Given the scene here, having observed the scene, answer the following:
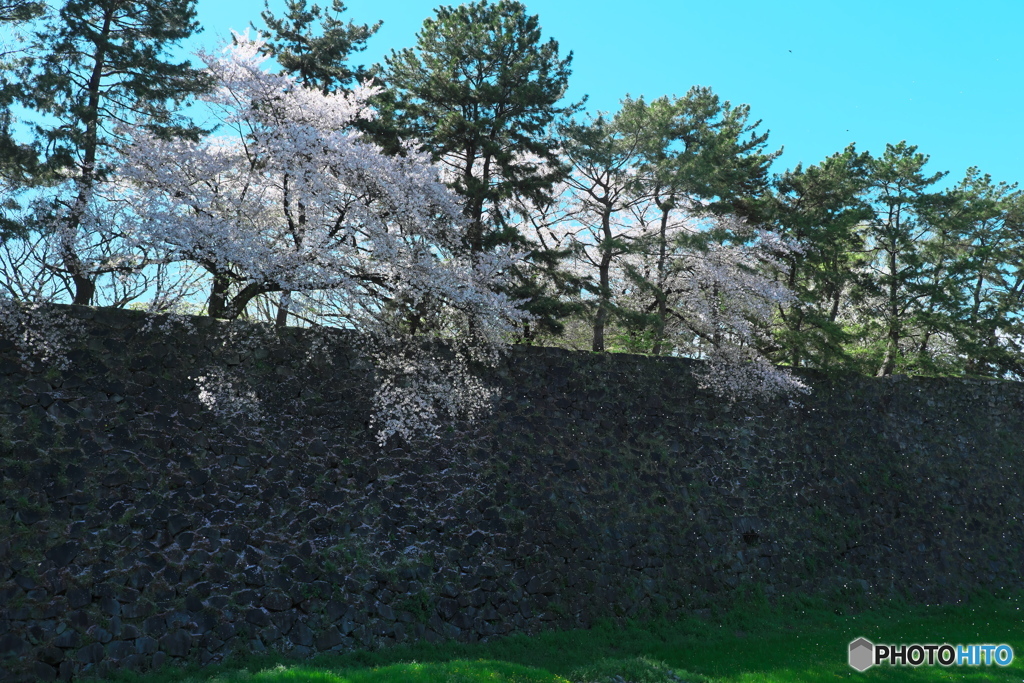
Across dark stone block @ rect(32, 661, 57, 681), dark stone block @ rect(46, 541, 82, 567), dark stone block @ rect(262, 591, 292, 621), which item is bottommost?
dark stone block @ rect(32, 661, 57, 681)

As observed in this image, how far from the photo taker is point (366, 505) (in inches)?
400

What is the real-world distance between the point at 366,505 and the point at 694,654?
541 cm

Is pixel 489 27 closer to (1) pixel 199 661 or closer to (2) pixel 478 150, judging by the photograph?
(2) pixel 478 150

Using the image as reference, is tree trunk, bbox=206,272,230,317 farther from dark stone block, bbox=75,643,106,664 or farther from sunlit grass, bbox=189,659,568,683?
sunlit grass, bbox=189,659,568,683

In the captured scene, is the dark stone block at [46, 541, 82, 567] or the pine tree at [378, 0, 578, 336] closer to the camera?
the dark stone block at [46, 541, 82, 567]

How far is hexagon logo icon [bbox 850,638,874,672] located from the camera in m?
10.7

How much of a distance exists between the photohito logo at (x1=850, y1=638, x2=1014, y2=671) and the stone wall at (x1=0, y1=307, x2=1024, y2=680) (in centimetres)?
197

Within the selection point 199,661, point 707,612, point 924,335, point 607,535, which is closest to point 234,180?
point 199,661

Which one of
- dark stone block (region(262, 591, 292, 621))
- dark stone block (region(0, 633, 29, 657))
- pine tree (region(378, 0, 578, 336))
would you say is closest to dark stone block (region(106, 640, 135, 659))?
dark stone block (region(0, 633, 29, 657))

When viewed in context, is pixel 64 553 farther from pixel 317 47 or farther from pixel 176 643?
pixel 317 47

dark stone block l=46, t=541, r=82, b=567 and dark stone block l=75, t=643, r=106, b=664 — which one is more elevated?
dark stone block l=46, t=541, r=82, b=567

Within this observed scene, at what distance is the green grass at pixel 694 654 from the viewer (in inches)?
316

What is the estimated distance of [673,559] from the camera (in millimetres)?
12508

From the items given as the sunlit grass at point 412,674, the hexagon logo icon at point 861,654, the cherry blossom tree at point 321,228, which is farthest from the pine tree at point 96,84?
the hexagon logo icon at point 861,654
